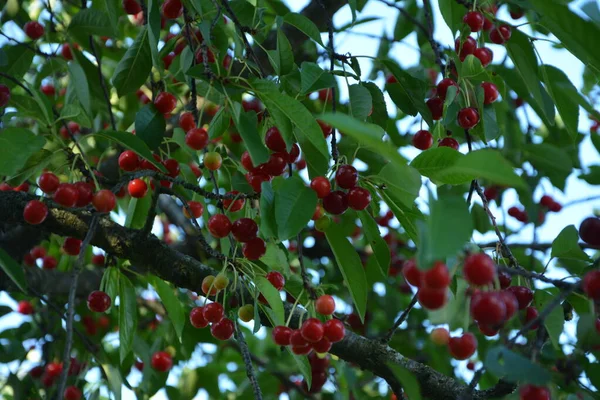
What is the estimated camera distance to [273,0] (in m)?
2.41

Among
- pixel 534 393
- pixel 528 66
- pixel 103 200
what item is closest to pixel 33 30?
pixel 103 200

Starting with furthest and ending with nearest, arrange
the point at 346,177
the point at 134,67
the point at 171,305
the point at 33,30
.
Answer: the point at 33,30
the point at 171,305
the point at 134,67
the point at 346,177

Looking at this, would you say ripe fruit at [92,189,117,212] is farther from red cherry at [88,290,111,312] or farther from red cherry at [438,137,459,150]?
red cherry at [438,137,459,150]

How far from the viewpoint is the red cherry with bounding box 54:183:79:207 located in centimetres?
142

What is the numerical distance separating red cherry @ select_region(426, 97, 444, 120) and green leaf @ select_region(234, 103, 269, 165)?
484 millimetres

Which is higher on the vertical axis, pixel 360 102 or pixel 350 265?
pixel 360 102

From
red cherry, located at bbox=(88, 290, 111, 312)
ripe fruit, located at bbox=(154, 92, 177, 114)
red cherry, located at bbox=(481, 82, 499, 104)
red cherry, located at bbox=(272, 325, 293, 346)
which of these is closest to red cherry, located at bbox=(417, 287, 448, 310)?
red cherry, located at bbox=(272, 325, 293, 346)

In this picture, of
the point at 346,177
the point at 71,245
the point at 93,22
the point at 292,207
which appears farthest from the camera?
the point at 93,22

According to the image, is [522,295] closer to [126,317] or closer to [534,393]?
[534,393]

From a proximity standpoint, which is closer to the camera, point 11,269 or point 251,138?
point 251,138

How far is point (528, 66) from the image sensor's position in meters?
1.47

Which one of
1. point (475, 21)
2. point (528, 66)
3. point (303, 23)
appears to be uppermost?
point (475, 21)

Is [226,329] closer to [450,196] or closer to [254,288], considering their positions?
[254,288]

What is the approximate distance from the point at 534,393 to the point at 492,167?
309 mm
